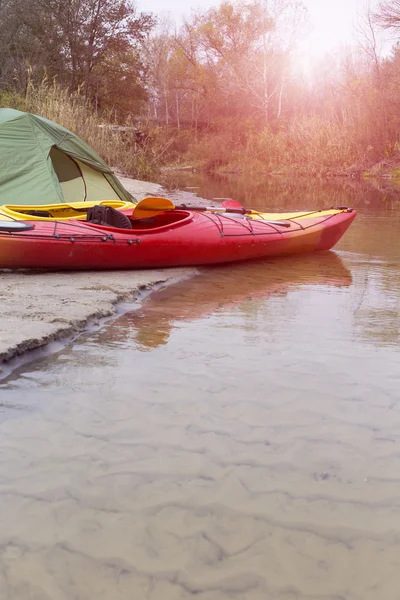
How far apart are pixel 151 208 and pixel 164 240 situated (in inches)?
27.2

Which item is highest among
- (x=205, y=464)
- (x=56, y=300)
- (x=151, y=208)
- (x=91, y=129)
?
(x=91, y=129)

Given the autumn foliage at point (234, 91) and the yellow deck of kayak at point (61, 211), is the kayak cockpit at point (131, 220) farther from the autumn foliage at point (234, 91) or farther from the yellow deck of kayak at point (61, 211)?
the autumn foliage at point (234, 91)

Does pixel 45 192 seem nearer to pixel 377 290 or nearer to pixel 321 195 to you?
pixel 377 290

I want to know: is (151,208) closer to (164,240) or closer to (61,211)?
(164,240)

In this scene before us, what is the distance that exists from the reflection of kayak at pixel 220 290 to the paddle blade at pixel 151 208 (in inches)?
32.0

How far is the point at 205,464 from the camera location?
2.26 meters

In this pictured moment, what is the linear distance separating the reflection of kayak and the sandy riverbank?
185mm

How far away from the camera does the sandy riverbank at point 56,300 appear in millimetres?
3386

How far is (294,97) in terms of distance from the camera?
27.4m

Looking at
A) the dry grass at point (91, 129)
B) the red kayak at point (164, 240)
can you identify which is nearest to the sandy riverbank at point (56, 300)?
the red kayak at point (164, 240)

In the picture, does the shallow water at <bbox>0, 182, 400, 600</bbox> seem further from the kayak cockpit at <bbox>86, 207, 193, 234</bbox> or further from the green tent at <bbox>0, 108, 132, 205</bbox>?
the green tent at <bbox>0, 108, 132, 205</bbox>

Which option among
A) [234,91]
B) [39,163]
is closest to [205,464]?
[39,163]

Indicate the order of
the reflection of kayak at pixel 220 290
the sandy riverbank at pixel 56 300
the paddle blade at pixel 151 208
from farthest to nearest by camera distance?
the paddle blade at pixel 151 208
the reflection of kayak at pixel 220 290
the sandy riverbank at pixel 56 300

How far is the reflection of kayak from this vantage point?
389 cm
